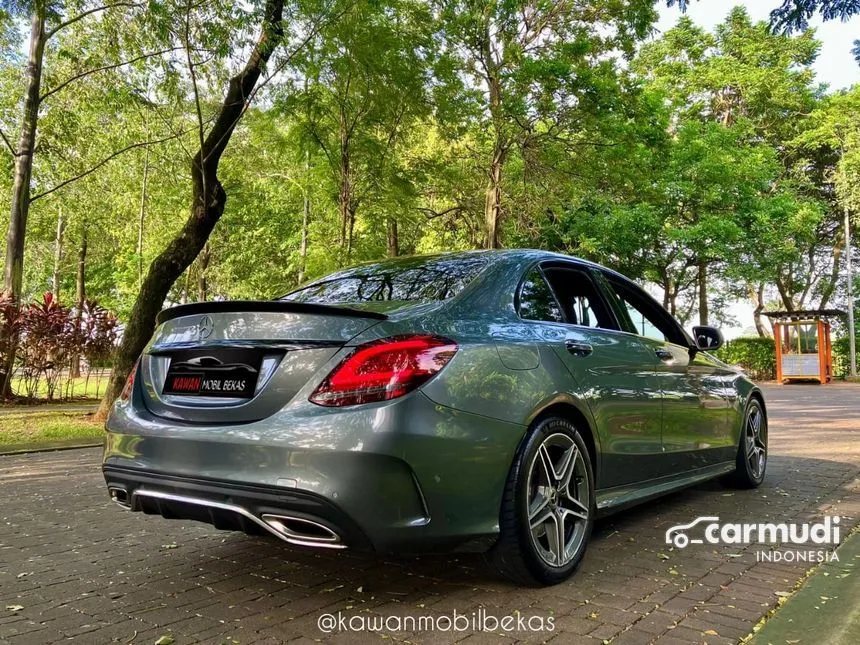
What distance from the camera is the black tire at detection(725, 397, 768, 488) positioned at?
5258 mm

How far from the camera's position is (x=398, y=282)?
11.7 feet

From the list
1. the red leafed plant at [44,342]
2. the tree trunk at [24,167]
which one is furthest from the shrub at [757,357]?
the tree trunk at [24,167]

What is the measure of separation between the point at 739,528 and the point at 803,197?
1112 inches

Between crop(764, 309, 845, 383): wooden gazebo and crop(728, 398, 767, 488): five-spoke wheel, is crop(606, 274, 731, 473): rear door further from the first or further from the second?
crop(764, 309, 845, 383): wooden gazebo

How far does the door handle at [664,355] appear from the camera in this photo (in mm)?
4286

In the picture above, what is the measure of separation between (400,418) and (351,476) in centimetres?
27

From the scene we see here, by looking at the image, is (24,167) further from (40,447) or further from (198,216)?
(40,447)

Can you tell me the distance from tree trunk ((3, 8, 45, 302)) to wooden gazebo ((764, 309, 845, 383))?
24.2 m

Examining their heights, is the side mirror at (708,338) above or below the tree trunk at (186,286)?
below

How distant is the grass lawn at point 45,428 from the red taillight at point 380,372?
7.01m

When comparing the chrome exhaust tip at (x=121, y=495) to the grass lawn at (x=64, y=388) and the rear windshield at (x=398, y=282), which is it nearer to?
the rear windshield at (x=398, y=282)

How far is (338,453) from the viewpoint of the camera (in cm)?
254

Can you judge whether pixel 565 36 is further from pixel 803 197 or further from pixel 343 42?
pixel 803 197

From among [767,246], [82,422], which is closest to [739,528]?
[82,422]
